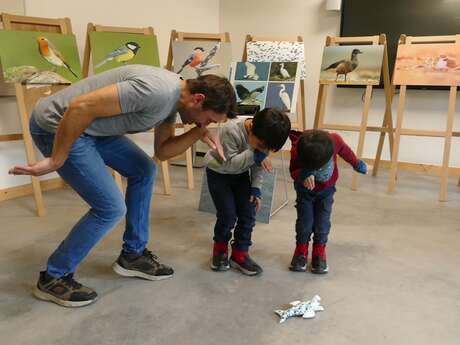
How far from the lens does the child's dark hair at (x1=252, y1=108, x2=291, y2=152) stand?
5.90 ft

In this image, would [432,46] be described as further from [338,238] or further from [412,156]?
[338,238]

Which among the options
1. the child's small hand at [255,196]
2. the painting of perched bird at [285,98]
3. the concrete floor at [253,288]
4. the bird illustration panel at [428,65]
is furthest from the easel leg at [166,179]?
the bird illustration panel at [428,65]

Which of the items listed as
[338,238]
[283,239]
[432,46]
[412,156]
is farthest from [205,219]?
[412,156]

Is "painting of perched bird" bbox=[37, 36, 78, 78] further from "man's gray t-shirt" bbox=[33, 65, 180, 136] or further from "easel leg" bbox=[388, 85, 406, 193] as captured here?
"easel leg" bbox=[388, 85, 406, 193]

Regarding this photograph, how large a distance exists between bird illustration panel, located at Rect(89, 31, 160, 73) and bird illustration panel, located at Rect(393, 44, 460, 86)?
6.54ft

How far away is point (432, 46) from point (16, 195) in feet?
11.4

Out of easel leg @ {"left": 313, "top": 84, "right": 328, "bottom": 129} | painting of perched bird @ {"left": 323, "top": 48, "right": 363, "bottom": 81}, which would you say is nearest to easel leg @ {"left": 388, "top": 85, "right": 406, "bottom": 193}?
painting of perched bird @ {"left": 323, "top": 48, "right": 363, "bottom": 81}

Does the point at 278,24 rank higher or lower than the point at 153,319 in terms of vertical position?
higher

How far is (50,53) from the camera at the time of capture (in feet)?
9.66

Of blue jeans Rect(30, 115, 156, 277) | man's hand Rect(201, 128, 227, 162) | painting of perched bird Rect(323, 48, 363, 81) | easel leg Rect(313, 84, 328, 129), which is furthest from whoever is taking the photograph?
easel leg Rect(313, 84, 328, 129)

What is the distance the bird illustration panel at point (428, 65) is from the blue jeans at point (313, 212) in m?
1.84

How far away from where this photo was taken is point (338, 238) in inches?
102

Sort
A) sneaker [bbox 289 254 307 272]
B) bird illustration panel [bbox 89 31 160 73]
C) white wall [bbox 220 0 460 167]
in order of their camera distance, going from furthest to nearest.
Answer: white wall [bbox 220 0 460 167]
bird illustration panel [bbox 89 31 160 73]
sneaker [bbox 289 254 307 272]

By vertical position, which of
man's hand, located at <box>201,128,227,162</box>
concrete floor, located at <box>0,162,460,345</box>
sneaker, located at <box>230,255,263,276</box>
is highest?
man's hand, located at <box>201,128,227,162</box>
